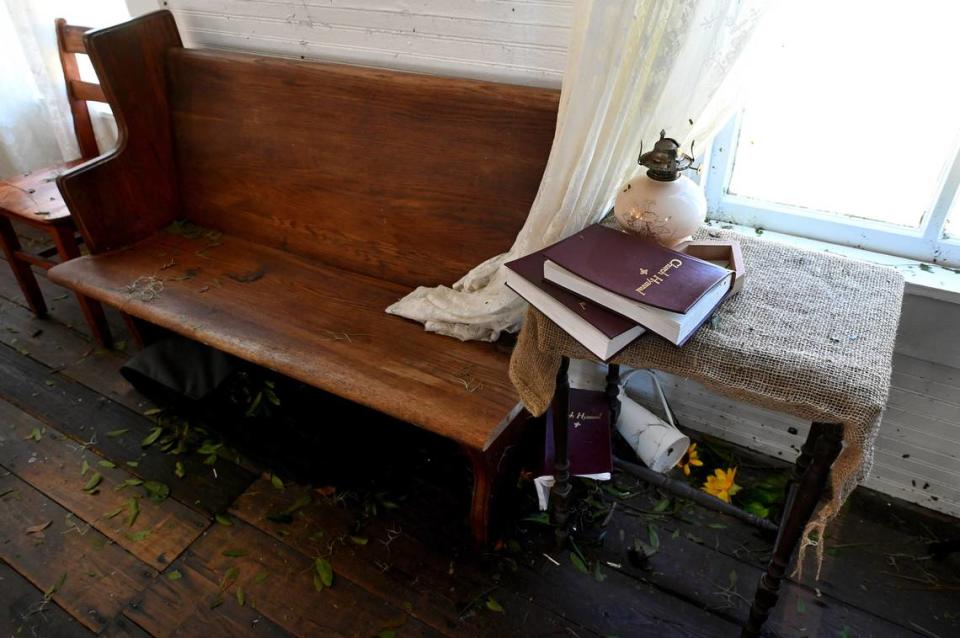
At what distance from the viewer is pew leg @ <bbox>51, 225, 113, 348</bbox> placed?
201 cm

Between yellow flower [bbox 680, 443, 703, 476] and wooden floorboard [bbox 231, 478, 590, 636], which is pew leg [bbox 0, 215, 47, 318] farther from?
yellow flower [bbox 680, 443, 703, 476]

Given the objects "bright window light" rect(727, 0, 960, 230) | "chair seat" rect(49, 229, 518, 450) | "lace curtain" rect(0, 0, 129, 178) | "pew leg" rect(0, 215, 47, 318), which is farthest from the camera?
"lace curtain" rect(0, 0, 129, 178)

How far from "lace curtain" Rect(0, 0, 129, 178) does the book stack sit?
2.15 m

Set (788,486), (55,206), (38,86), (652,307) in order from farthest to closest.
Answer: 1. (38,86)
2. (55,206)
3. (788,486)
4. (652,307)

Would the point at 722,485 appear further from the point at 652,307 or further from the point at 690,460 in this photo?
the point at 652,307

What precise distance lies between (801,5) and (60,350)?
8.13ft

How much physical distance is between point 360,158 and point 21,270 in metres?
1.55

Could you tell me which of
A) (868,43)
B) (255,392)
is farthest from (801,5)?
(255,392)

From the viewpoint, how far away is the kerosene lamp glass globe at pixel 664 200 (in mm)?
1034

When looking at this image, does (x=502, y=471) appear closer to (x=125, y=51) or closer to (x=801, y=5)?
(x=801, y=5)

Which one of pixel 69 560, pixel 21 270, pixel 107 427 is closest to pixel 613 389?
pixel 69 560

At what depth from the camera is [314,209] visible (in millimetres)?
1771

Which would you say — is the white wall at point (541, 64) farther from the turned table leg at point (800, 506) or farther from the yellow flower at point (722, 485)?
the turned table leg at point (800, 506)

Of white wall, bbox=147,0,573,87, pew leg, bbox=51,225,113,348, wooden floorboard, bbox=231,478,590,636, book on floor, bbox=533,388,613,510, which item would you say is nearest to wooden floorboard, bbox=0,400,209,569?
wooden floorboard, bbox=231,478,590,636
